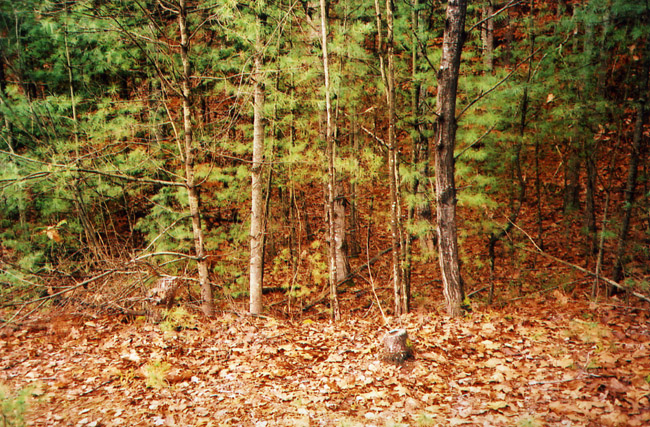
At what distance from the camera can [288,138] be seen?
884 cm

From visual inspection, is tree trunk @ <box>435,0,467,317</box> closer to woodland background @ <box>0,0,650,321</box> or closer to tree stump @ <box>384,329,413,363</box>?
woodland background @ <box>0,0,650,321</box>

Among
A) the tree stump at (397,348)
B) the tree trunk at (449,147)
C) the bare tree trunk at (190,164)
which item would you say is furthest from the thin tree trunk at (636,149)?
the bare tree trunk at (190,164)

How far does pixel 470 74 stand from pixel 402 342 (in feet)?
21.8

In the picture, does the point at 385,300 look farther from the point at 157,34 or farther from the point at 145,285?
the point at 157,34

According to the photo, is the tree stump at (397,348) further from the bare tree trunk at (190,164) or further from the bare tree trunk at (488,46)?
the bare tree trunk at (488,46)

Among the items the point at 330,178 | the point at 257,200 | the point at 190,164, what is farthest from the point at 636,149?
the point at 190,164

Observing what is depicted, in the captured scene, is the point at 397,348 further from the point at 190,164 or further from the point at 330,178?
the point at 190,164

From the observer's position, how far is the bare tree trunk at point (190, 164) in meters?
6.89

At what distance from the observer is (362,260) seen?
508 inches

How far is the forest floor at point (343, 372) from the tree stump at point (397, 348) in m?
0.12

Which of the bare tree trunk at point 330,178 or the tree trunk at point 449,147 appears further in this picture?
the bare tree trunk at point 330,178

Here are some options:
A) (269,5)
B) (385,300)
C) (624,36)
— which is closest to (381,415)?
(385,300)

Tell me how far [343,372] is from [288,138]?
17.8 ft

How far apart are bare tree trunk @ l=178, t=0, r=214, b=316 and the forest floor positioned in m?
0.67
